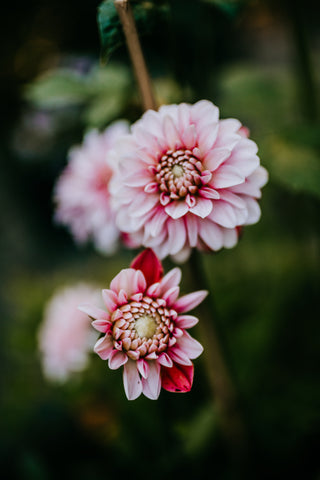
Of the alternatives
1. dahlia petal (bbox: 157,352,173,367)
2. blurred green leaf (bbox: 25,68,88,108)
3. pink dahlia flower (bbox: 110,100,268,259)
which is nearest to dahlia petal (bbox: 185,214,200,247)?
pink dahlia flower (bbox: 110,100,268,259)

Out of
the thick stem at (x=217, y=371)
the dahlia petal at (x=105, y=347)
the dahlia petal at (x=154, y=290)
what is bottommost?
the thick stem at (x=217, y=371)

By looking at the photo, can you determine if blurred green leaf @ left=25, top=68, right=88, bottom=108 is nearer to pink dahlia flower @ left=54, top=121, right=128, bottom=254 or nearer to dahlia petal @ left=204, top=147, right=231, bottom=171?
pink dahlia flower @ left=54, top=121, right=128, bottom=254

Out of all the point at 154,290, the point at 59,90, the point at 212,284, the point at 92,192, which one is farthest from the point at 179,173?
the point at 212,284

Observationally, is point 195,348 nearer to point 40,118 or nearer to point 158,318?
point 158,318

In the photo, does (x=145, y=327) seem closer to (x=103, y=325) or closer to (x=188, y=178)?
(x=103, y=325)

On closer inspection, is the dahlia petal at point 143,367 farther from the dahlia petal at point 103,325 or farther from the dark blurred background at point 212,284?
the dark blurred background at point 212,284

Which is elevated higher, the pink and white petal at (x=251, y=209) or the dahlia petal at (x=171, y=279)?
the pink and white petal at (x=251, y=209)

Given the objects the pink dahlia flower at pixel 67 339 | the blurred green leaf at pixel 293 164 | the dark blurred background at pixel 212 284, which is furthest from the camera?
the pink dahlia flower at pixel 67 339

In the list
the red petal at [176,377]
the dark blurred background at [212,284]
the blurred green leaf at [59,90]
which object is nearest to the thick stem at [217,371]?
the dark blurred background at [212,284]
